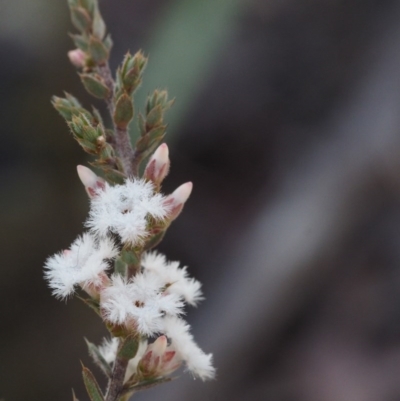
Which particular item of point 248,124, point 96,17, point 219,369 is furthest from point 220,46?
point 96,17

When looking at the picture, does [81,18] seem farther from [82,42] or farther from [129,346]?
[129,346]

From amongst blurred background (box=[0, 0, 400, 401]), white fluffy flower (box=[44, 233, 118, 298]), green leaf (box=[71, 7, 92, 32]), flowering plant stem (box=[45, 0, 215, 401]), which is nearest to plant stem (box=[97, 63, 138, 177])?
flowering plant stem (box=[45, 0, 215, 401])

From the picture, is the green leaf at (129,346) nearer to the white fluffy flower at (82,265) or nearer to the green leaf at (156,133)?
the white fluffy flower at (82,265)

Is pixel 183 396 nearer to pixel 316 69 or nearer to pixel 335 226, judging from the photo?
pixel 335 226

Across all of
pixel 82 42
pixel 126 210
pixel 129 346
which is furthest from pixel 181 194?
pixel 82 42

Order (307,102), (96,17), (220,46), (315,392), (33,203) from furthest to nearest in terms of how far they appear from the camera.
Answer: (307,102) < (220,46) < (33,203) < (315,392) < (96,17)

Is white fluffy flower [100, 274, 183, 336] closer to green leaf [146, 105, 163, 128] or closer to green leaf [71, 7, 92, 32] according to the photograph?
green leaf [146, 105, 163, 128]

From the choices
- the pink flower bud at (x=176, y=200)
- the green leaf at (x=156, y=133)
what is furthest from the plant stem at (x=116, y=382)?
the green leaf at (x=156, y=133)
